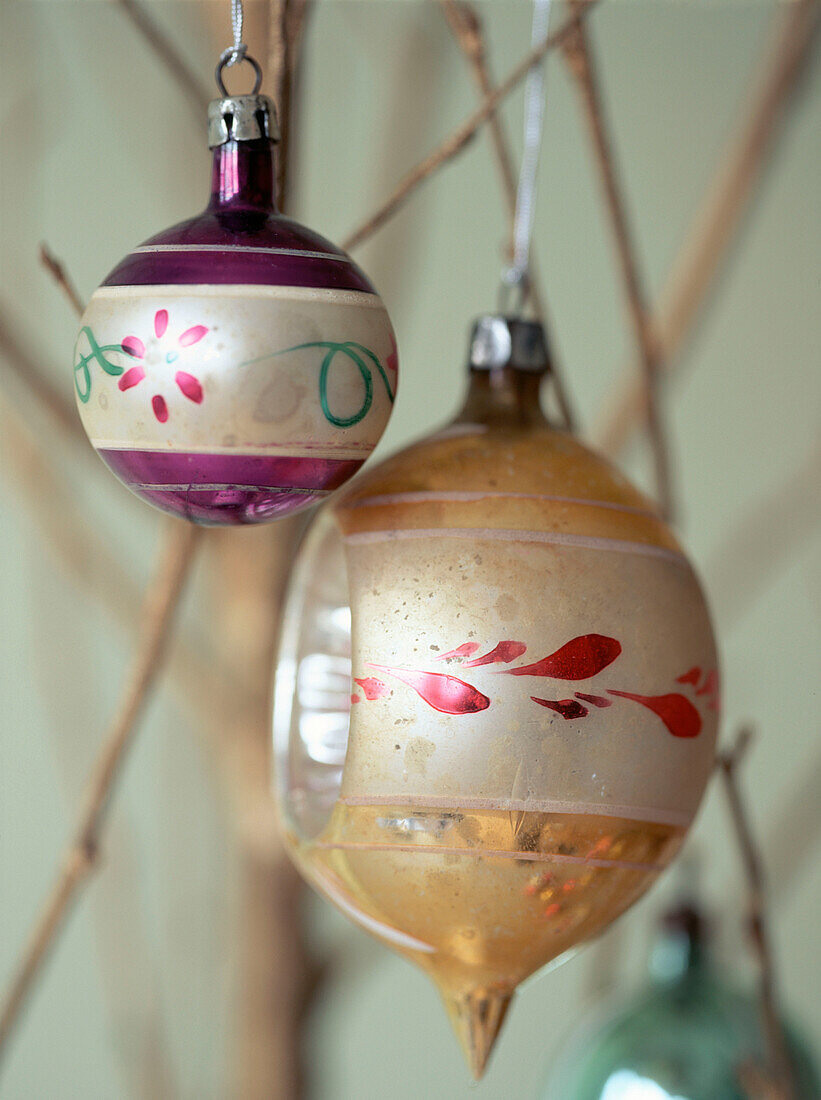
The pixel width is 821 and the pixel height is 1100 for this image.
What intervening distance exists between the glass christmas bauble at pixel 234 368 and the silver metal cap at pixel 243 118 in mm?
22

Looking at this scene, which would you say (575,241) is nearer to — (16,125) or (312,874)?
(16,125)

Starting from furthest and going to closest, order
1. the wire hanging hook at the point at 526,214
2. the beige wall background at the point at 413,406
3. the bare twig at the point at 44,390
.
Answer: the beige wall background at the point at 413,406 < the bare twig at the point at 44,390 < the wire hanging hook at the point at 526,214

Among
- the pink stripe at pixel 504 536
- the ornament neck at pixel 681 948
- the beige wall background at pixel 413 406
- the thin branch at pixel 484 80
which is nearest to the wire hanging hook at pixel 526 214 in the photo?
the thin branch at pixel 484 80

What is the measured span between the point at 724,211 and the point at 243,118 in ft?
1.21

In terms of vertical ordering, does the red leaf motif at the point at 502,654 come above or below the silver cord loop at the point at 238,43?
below

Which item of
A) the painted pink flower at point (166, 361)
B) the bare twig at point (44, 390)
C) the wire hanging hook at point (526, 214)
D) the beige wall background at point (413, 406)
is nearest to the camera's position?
the painted pink flower at point (166, 361)

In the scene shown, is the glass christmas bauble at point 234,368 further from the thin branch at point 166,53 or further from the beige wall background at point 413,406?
the beige wall background at point 413,406

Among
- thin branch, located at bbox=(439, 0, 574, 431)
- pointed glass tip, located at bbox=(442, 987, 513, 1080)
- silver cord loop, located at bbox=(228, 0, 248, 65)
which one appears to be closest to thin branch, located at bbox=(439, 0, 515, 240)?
thin branch, located at bbox=(439, 0, 574, 431)

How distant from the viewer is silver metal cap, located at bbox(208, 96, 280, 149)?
314mm

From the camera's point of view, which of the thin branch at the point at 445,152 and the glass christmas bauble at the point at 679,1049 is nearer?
the thin branch at the point at 445,152

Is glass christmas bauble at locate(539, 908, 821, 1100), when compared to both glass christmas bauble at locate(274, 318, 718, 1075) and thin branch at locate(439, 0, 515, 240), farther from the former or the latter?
thin branch at locate(439, 0, 515, 240)

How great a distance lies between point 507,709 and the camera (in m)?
0.31

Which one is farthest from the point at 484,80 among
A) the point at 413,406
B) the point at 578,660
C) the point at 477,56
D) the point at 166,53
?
the point at 413,406

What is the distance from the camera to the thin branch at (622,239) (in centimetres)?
44
